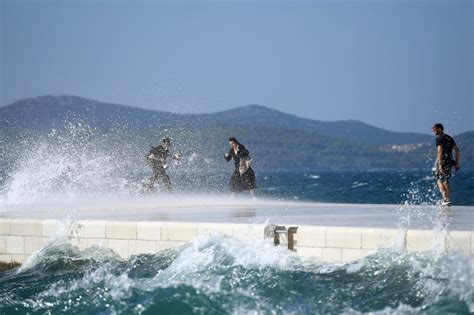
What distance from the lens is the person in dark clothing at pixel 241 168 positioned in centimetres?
2266

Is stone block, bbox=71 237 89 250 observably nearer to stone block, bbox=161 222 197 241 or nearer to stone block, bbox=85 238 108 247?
stone block, bbox=85 238 108 247

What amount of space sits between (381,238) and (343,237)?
1.82 ft

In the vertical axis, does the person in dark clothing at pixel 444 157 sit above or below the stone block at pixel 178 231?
above

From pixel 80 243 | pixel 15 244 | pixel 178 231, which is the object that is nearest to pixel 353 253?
pixel 178 231

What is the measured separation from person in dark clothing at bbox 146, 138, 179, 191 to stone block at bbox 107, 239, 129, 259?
8910 millimetres

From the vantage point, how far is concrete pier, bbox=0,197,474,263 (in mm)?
13008

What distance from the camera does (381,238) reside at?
13000mm

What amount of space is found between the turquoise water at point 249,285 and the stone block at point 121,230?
67 cm

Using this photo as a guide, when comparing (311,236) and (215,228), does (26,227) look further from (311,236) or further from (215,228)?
(311,236)

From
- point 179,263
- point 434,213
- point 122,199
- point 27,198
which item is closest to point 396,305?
point 179,263

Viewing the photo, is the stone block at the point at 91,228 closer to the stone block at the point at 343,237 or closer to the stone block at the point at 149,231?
the stone block at the point at 149,231

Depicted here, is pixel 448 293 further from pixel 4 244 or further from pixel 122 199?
pixel 122 199

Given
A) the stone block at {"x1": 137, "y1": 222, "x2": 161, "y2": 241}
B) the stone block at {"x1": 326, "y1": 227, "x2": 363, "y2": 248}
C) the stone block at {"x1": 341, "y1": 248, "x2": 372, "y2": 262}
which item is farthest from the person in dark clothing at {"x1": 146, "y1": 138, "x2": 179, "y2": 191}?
the stone block at {"x1": 341, "y1": 248, "x2": 372, "y2": 262}

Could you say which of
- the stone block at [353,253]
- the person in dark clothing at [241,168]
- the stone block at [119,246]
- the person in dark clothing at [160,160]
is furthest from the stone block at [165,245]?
the person in dark clothing at [160,160]
